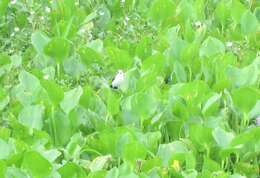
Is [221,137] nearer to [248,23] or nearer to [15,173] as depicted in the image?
[15,173]

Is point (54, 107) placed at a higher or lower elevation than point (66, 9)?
lower

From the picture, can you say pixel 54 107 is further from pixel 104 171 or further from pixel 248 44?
pixel 248 44

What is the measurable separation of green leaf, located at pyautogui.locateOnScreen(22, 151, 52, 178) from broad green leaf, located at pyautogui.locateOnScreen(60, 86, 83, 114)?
1.69 feet

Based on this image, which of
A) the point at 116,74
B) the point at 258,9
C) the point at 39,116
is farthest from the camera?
the point at 258,9

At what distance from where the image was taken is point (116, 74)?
3.70 metres

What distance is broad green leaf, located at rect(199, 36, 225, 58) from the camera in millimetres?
3737

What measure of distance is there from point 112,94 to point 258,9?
1.39 metres

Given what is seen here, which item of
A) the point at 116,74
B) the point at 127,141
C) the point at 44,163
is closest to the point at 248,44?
the point at 116,74

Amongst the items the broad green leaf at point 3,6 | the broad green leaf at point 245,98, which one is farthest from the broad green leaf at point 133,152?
the broad green leaf at point 3,6

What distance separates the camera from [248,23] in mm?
4086

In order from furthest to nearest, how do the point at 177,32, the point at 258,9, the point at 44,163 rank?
the point at 258,9, the point at 177,32, the point at 44,163

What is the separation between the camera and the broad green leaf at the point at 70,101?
10.5 ft

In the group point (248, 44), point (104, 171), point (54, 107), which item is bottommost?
point (104, 171)

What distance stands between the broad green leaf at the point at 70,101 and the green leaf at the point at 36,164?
51 cm
